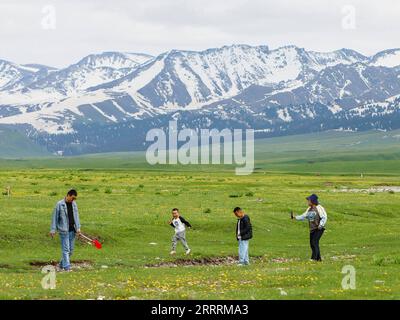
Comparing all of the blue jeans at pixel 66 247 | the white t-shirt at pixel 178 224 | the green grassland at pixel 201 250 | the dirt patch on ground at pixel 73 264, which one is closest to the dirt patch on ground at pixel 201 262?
the green grassland at pixel 201 250

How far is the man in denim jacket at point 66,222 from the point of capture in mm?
34469

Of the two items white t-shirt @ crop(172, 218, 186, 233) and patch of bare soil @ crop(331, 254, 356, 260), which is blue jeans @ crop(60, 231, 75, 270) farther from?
patch of bare soil @ crop(331, 254, 356, 260)

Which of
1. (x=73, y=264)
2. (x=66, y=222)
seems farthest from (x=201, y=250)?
(x=66, y=222)

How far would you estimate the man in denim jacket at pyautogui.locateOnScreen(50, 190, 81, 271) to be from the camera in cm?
3447

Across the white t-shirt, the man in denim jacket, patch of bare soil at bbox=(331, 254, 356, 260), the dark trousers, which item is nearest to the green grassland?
patch of bare soil at bbox=(331, 254, 356, 260)

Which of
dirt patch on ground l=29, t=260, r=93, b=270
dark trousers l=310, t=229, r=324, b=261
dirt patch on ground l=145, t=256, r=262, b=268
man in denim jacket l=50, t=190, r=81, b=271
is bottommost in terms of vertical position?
dirt patch on ground l=145, t=256, r=262, b=268

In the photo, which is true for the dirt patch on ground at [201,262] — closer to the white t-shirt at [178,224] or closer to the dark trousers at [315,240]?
the white t-shirt at [178,224]

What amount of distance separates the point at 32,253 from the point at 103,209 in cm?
2103

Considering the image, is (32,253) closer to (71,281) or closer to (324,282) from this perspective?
(71,281)

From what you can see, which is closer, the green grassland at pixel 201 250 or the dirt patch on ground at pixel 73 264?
the green grassland at pixel 201 250

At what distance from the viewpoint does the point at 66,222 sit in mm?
34562

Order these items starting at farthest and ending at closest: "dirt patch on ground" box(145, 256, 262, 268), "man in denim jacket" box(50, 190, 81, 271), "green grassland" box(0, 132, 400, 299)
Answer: "dirt patch on ground" box(145, 256, 262, 268) < "man in denim jacket" box(50, 190, 81, 271) < "green grassland" box(0, 132, 400, 299)

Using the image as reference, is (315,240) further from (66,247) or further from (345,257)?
(66,247)
